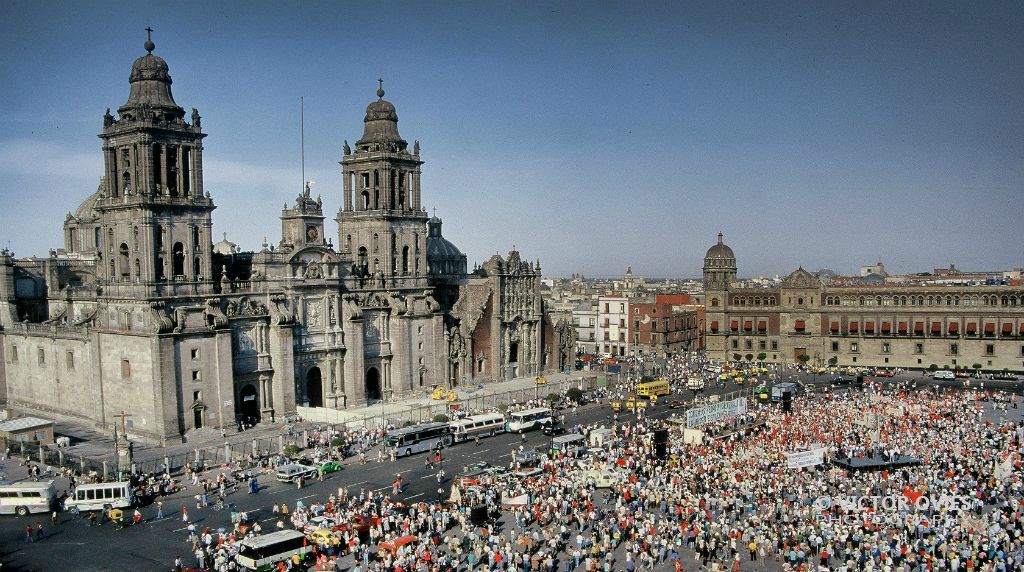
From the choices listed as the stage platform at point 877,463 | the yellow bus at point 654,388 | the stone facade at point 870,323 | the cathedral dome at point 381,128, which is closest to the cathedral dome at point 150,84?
the cathedral dome at point 381,128

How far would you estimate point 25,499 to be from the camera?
4491cm

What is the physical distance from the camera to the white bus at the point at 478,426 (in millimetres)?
61438

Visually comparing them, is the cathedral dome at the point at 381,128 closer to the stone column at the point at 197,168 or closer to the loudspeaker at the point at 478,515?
the stone column at the point at 197,168

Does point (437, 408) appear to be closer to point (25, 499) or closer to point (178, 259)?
point (178, 259)

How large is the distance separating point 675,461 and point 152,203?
3906 cm

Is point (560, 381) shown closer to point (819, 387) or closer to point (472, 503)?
point (819, 387)

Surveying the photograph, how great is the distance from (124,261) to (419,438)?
81.5 feet

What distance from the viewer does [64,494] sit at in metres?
47.2

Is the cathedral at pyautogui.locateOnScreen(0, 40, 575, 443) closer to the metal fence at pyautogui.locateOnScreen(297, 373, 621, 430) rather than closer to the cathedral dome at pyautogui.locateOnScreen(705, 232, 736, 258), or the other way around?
the metal fence at pyautogui.locateOnScreen(297, 373, 621, 430)

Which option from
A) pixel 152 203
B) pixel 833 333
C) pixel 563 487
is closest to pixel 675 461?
pixel 563 487

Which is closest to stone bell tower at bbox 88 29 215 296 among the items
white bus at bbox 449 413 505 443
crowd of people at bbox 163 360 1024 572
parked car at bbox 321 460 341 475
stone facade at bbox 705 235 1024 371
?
crowd of people at bbox 163 360 1024 572

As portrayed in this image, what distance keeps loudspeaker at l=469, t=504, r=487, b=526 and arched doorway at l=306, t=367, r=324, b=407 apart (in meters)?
34.3

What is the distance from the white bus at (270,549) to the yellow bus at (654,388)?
43983 mm

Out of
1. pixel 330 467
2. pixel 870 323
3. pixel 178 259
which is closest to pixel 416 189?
pixel 178 259
